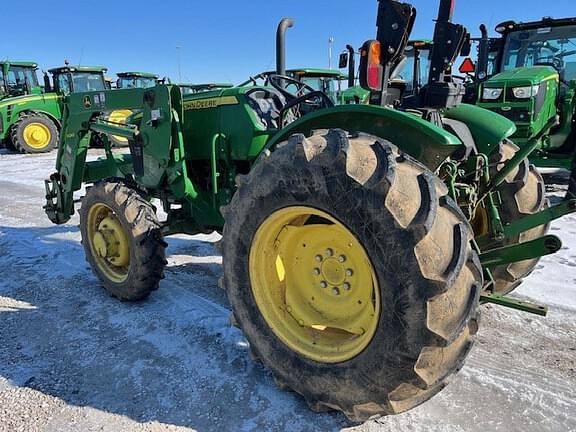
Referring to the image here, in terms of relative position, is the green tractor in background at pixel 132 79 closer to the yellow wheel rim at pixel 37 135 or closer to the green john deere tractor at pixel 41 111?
the green john deere tractor at pixel 41 111

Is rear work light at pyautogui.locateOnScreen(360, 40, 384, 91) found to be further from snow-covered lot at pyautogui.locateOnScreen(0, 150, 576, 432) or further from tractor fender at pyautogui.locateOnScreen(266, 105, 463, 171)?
snow-covered lot at pyautogui.locateOnScreen(0, 150, 576, 432)

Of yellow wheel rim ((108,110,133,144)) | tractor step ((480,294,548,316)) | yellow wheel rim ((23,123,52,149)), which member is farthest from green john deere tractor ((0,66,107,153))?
tractor step ((480,294,548,316))

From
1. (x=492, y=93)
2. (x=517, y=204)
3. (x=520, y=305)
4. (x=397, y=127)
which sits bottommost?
(x=520, y=305)

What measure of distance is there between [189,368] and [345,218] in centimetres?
147

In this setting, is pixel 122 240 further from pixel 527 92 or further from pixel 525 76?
pixel 525 76

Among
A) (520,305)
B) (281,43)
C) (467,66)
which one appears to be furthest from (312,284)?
(467,66)

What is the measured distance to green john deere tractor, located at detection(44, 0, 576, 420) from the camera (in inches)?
74.0

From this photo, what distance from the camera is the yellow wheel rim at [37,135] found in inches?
577

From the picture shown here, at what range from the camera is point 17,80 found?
16.6m

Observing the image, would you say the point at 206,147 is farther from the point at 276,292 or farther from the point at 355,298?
the point at 355,298

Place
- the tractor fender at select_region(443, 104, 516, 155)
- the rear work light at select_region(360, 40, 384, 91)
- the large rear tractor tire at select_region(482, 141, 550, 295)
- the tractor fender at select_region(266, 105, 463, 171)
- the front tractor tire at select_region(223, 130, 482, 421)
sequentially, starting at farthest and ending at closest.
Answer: the large rear tractor tire at select_region(482, 141, 550, 295), the tractor fender at select_region(443, 104, 516, 155), the rear work light at select_region(360, 40, 384, 91), the tractor fender at select_region(266, 105, 463, 171), the front tractor tire at select_region(223, 130, 482, 421)

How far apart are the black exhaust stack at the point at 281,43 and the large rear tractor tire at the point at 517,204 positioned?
5.74 ft

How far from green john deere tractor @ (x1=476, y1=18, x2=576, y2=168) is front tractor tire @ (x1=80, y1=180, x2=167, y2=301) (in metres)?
5.83

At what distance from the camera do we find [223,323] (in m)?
3.35
